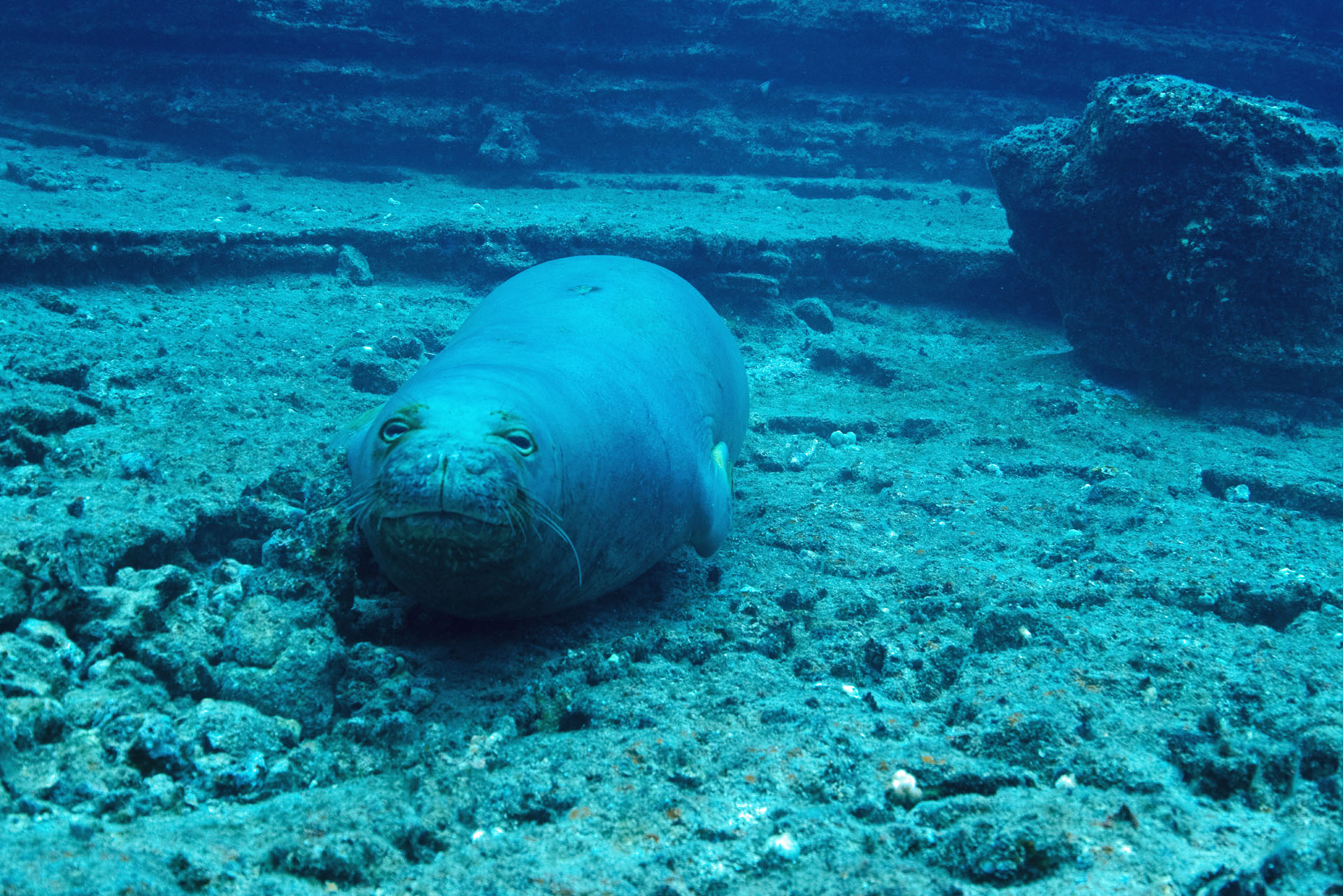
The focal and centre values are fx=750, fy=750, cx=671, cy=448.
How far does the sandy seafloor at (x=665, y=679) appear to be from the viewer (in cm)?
181

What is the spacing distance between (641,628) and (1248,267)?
6201 mm

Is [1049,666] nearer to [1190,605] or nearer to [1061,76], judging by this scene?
[1190,605]

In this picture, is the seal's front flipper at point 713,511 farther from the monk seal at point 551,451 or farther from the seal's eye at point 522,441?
the seal's eye at point 522,441

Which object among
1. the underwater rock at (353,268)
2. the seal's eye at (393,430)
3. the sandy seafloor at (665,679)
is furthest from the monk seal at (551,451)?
the underwater rock at (353,268)

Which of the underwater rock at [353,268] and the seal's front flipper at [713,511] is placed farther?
the underwater rock at [353,268]

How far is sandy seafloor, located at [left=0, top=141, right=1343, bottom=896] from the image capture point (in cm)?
181

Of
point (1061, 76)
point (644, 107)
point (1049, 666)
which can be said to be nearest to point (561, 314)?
point (1049, 666)

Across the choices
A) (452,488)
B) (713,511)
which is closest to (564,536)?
(452,488)

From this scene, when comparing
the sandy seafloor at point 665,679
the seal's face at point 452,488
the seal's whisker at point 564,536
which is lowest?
the sandy seafloor at point 665,679

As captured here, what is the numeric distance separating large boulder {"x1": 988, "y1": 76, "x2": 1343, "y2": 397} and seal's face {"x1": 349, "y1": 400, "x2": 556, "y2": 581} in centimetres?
643

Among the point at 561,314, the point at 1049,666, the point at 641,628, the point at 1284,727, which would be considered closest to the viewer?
the point at 1284,727

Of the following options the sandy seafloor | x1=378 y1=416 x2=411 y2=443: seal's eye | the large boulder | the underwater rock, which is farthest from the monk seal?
the large boulder

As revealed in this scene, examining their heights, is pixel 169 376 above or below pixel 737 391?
below

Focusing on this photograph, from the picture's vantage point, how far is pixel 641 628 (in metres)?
3.14
